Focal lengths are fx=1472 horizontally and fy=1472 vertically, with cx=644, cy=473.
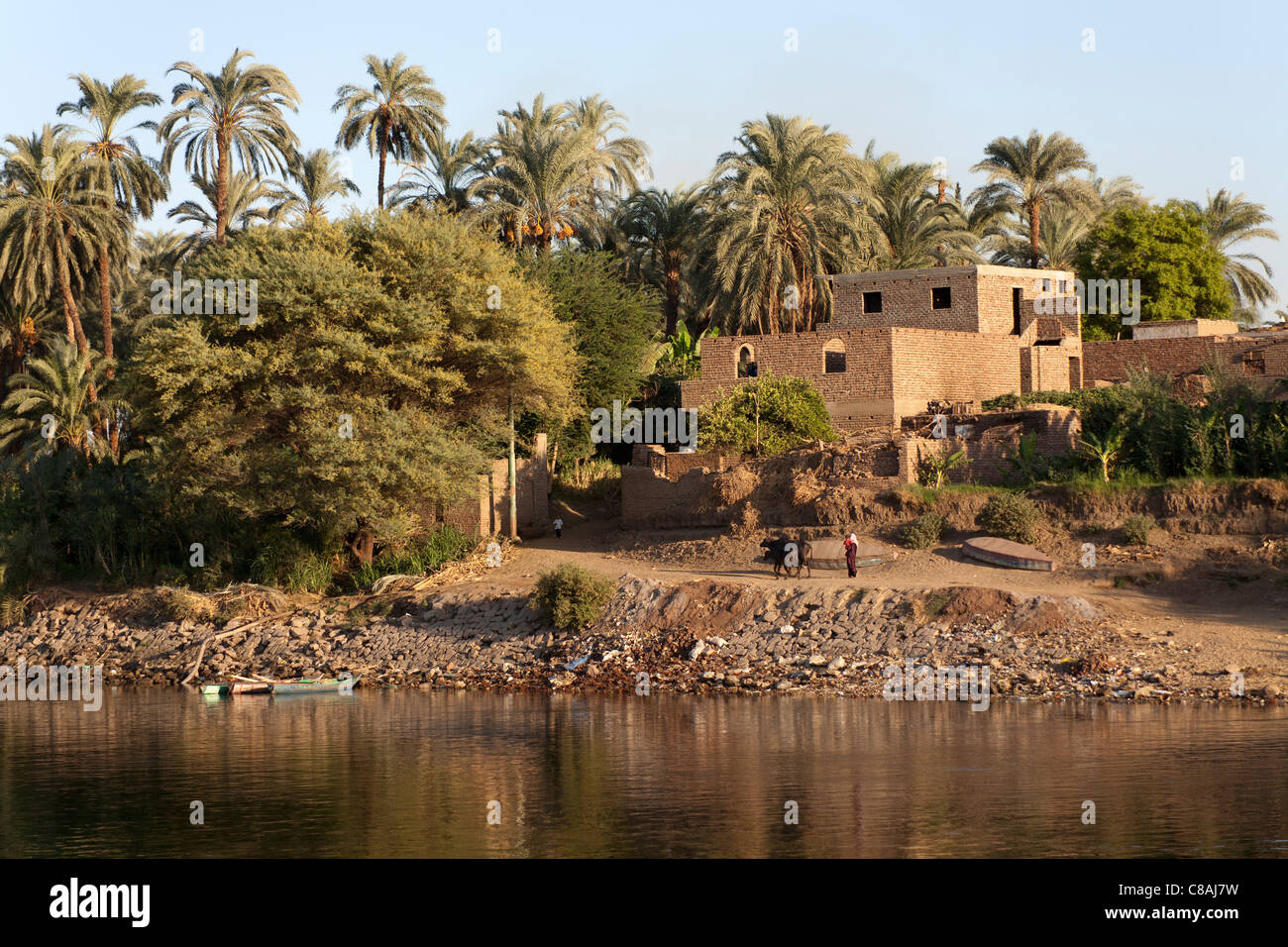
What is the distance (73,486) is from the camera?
4306 cm

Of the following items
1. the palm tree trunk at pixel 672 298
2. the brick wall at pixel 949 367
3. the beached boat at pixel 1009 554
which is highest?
the palm tree trunk at pixel 672 298

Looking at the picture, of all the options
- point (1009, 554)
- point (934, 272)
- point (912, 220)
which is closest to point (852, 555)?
point (1009, 554)

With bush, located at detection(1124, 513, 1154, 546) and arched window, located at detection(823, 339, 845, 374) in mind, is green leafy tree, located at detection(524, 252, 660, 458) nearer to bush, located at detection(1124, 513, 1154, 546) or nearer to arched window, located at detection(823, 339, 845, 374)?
arched window, located at detection(823, 339, 845, 374)

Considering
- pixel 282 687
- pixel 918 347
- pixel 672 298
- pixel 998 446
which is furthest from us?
pixel 672 298

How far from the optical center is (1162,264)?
192ft

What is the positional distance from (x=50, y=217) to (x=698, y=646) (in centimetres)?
3329

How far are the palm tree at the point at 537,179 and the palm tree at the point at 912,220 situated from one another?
11369 millimetres

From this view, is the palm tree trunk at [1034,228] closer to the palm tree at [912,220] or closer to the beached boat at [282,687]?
the palm tree at [912,220]

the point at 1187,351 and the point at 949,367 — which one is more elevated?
the point at 1187,351

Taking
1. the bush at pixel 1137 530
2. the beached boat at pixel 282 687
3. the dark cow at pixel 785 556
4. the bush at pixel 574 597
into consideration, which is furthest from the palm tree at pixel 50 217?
the bush at pixel 1137 530

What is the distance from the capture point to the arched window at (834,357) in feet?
146

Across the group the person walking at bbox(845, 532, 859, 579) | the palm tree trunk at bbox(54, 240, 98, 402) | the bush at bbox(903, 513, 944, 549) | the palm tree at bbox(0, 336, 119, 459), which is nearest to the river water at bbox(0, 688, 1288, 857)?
the person walking at bbox(845, 532, 859, 579)

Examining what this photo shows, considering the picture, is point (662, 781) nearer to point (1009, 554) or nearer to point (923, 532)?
point (1009, 554)
